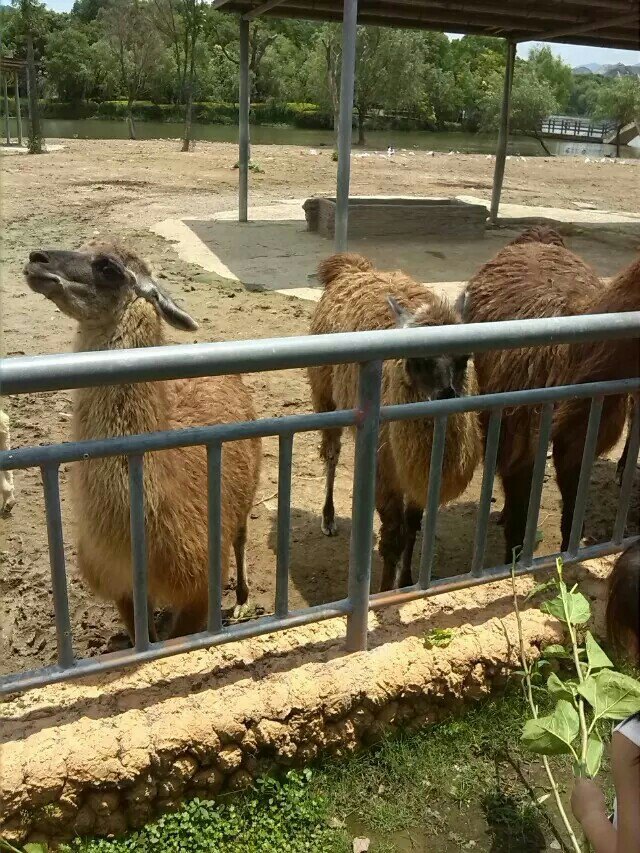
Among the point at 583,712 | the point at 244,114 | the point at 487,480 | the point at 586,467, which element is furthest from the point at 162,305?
the point at 244,114

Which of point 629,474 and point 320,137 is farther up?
point 320,137

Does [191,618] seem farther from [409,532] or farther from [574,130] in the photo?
[574,130]

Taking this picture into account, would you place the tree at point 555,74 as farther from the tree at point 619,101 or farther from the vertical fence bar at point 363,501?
the vertical fence bar at point 363,501

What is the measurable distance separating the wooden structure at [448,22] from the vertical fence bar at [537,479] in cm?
647

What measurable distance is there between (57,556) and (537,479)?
176cm

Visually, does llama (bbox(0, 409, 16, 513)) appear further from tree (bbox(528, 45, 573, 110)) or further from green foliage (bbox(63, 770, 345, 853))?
tree (bbox(528, 45, 573, 110))

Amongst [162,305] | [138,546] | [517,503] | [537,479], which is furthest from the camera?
[517,503]

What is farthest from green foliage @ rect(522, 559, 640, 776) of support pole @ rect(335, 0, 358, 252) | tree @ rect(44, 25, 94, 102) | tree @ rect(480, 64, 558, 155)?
tree @ rect(44, 25, 94, 102)

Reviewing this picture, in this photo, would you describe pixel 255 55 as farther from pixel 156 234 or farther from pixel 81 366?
pixel 81 366

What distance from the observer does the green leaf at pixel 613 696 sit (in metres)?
2.42

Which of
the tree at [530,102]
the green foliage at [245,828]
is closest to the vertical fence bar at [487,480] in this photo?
the green foliage at [245,828]

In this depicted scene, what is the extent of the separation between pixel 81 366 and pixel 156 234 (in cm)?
1072

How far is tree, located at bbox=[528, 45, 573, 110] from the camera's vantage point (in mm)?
42875

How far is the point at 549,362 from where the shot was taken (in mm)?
3842
